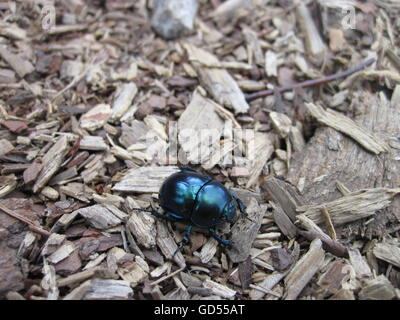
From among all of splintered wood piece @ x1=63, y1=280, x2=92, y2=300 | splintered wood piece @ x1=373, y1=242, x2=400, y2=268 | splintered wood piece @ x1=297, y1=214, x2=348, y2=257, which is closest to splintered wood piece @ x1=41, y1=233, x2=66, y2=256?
splintered wood piece @ x1=63, y1=280, x2=92, y2=300

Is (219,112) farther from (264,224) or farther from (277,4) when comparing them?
(277,4)

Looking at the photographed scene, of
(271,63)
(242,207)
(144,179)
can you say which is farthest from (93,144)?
(271,63)

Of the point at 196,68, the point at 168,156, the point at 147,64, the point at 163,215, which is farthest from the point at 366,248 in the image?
the point at 147,64

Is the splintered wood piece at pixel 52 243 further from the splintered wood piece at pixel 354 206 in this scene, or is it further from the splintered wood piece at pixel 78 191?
the splintered wood piece at pixel 354 206

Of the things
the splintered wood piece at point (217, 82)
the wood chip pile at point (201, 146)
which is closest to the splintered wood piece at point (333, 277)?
the wood chip pile at point (201, 146)

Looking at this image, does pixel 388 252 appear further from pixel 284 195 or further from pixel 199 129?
pixel 199 129
